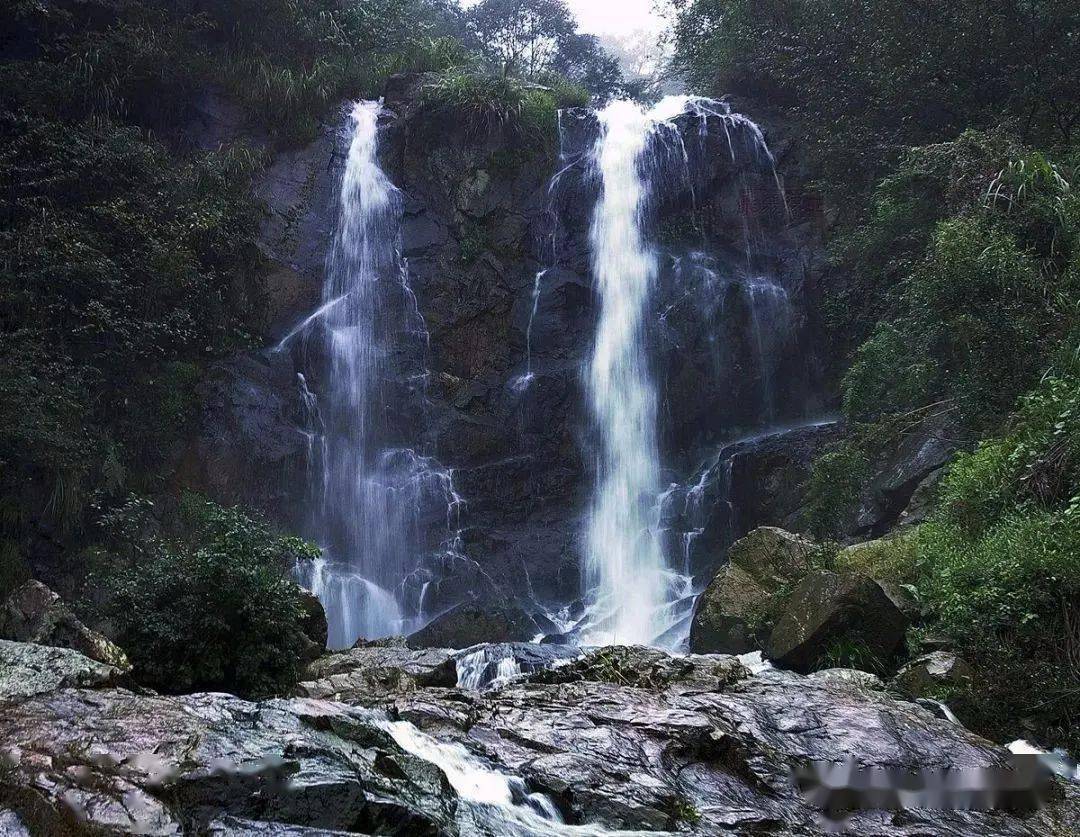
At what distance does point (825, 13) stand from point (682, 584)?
12902mm

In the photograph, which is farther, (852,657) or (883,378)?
(883,378)

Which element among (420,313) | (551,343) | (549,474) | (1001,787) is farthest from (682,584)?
(1001,787)

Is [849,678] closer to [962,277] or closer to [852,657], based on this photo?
[852,657]

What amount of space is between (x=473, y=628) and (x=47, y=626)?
7142 millimetres

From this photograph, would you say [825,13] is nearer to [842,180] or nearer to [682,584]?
[842,180]

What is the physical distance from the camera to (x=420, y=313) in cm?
1817

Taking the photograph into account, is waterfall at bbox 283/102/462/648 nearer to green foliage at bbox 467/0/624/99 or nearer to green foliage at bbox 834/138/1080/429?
green foliage at bbox 834/138/1080/429

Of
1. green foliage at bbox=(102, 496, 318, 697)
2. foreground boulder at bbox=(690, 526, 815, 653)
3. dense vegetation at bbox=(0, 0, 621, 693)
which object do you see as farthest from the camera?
foreground boulder at bbox=(690, 526, 815, 653)

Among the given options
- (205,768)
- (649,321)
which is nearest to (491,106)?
(649,321)

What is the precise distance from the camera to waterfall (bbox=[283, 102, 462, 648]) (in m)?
15.0

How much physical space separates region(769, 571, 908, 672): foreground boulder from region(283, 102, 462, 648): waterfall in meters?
7.47

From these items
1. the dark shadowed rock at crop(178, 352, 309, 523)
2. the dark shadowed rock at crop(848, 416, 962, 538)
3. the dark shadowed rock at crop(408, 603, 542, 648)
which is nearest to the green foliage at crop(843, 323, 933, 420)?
the dark shadowed rock at crop(848, 416, 962, 538)

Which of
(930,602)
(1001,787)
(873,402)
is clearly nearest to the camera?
(1001,787)

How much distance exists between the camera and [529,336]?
18.1m
